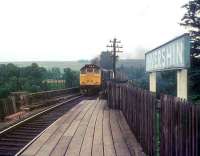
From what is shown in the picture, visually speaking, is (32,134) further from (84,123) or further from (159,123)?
(159,123)

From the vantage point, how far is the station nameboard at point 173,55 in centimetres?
690

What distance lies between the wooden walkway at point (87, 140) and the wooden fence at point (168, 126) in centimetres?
51

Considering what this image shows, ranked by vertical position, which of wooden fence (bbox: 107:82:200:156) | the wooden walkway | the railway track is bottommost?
the railway track

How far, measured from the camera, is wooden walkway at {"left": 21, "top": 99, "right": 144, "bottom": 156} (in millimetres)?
8727

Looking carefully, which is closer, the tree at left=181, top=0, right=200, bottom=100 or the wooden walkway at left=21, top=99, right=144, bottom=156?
the wooden walkway at left=21, top=99, right=144, bottom=156

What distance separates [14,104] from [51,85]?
1297 inches

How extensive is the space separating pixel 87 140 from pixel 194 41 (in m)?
23.0

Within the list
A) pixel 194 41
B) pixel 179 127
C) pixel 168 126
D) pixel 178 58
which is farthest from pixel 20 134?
pixel 194 41

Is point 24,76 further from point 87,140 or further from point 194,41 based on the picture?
point 87,140

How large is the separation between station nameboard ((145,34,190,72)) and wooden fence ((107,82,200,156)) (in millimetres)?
729

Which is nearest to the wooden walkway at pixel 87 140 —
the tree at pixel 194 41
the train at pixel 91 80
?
the tree at pixel 194 41

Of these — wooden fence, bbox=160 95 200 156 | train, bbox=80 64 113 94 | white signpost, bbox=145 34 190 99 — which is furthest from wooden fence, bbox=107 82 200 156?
train, bbox=80 64 113 94

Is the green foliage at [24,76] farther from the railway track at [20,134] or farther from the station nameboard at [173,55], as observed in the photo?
the station nameboard at [173,55]

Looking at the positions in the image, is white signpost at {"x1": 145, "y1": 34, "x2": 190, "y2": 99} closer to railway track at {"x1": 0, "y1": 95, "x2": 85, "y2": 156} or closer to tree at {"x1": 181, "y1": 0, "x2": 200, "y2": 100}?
railway track at {"x1": 0, "y1": 95, "x2": 85, "y2": 156}
